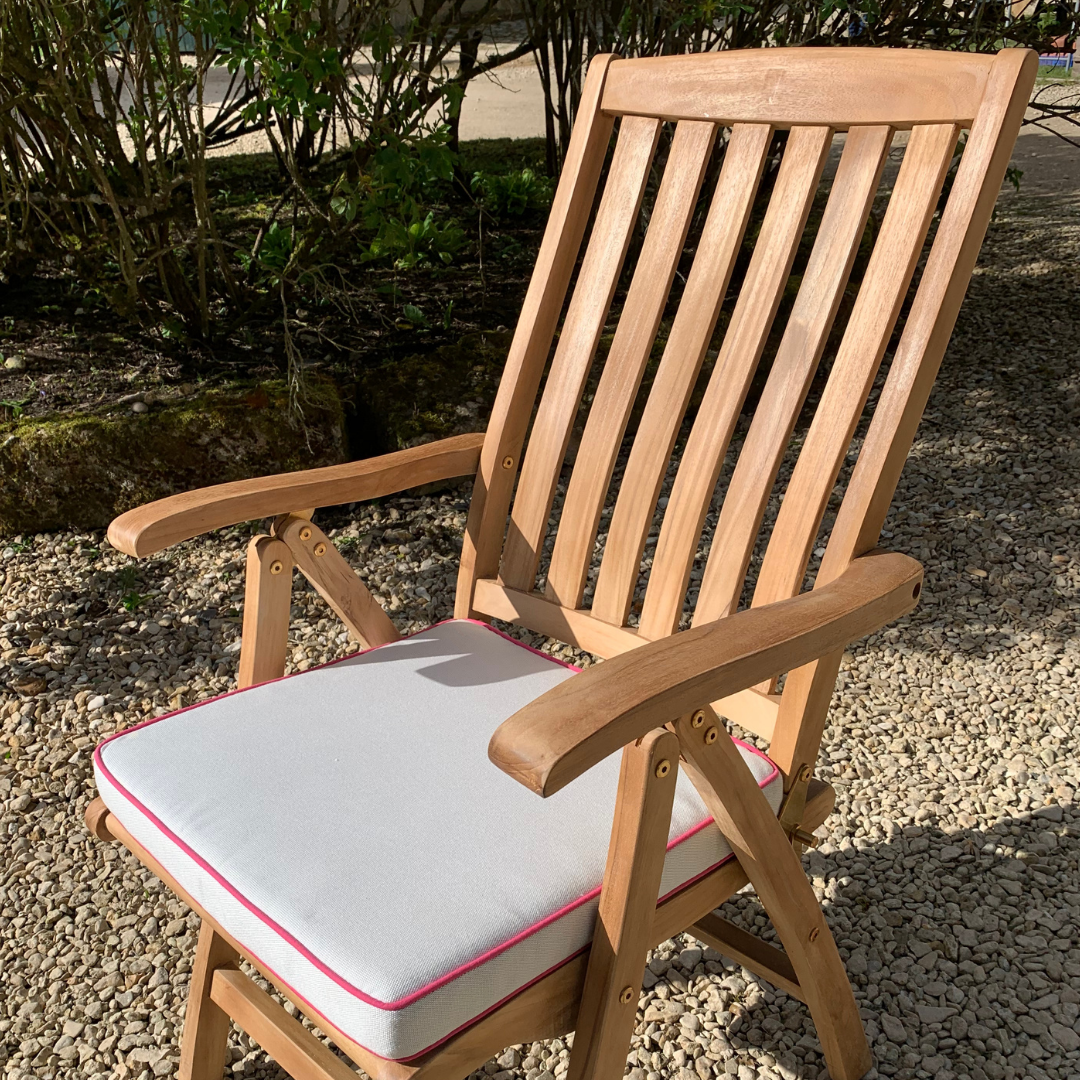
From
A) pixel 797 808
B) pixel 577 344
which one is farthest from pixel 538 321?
pixel 797 808

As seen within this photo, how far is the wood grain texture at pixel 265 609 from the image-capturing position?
1746mm

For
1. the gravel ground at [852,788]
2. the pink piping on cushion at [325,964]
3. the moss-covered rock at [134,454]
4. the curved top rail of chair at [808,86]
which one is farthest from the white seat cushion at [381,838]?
the moss-covered rock at [134,454]

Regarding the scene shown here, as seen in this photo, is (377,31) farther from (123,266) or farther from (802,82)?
(802,82)

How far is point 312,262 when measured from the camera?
12.5 ft

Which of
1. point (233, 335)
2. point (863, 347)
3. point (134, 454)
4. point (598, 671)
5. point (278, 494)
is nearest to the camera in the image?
point (598, 671)

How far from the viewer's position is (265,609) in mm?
1755

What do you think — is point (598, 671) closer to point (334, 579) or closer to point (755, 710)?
point (755, 710)

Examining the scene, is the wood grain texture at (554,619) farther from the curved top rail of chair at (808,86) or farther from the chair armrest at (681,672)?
the curved top rail of chair at (808,86)

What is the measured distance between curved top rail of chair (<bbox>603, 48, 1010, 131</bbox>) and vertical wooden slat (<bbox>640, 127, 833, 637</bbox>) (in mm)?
51

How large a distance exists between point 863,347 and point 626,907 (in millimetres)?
836

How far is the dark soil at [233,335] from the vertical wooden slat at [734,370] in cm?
219

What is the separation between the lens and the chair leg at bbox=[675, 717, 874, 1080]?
4.32ft

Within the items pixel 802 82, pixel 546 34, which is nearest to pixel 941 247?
pixel 802 82

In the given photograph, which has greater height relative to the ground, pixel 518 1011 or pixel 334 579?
pixel 334 579
